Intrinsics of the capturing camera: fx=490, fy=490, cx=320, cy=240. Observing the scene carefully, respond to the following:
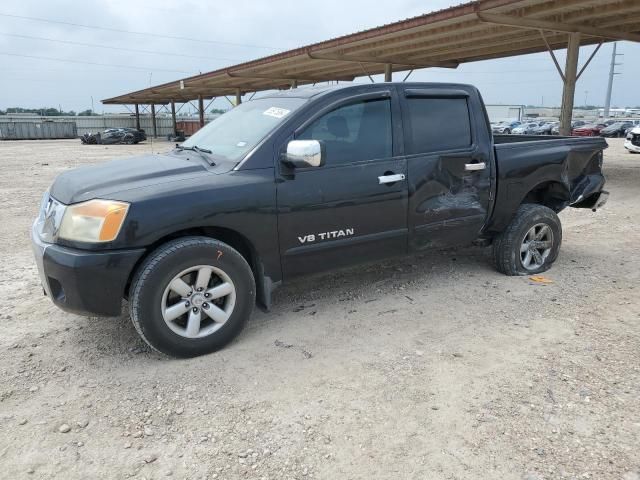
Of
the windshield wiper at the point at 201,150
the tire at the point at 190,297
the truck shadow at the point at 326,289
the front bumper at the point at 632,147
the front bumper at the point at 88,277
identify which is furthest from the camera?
the front bumper at the point at 632,147

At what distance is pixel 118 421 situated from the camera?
2.70 meters

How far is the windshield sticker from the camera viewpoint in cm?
374

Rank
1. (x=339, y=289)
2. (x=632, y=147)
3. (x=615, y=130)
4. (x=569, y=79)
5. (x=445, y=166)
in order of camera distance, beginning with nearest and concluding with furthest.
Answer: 1. (x=445, y=166)
2. (x=339, y=289)
3. (x=569, y=79)
4. (x=632, y=147)
5. (x=615, y=130)

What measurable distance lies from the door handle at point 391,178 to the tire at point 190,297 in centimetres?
128

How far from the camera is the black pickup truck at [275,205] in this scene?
10.1ft

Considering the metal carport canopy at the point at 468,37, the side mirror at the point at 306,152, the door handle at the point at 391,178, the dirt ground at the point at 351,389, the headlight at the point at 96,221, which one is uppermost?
the metal carport canopy at the point at 468,37

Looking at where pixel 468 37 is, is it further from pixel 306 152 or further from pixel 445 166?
pixel 306 152

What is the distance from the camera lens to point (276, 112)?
3848 mm

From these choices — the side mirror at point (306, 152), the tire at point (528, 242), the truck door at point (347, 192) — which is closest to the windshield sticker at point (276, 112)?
the truck door at point (347, 192)

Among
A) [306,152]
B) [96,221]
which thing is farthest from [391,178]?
[96,221]

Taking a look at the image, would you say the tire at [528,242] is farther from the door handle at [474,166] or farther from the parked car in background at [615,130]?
the parked car in background at [615,130]

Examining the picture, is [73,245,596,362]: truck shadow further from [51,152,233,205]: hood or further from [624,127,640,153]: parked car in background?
[624,127,640,153]: parked car in background

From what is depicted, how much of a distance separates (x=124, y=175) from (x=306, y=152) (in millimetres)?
1291

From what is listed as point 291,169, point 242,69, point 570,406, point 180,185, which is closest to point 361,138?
point 291,169
